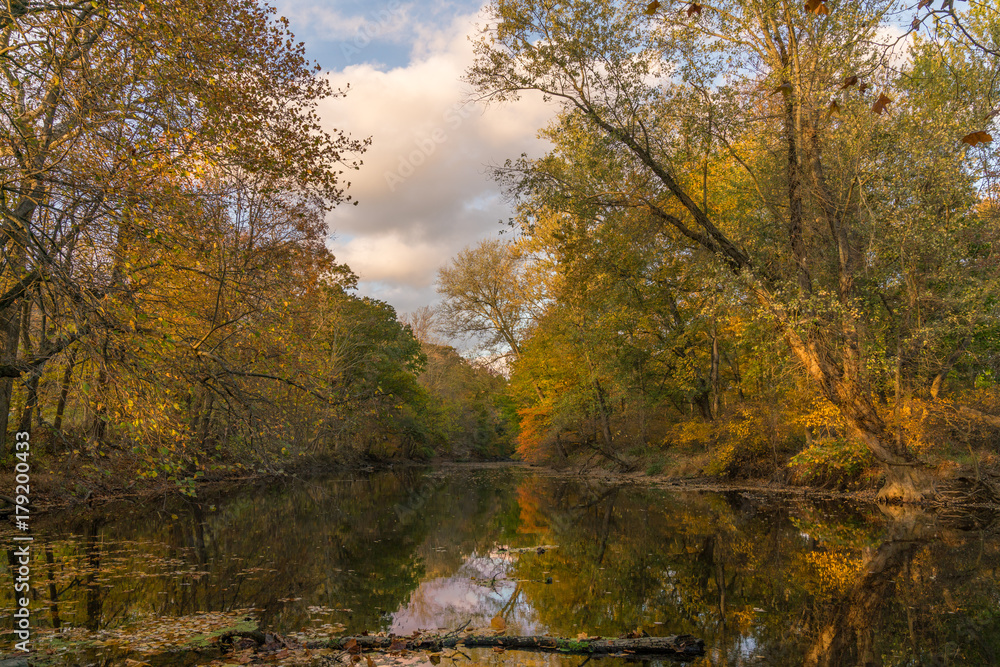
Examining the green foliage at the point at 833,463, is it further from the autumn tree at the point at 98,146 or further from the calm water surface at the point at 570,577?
the autumn tree at the point at 98,146

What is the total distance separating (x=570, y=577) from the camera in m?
8.51

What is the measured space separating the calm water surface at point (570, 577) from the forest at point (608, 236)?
1.68m

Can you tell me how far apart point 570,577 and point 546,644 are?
10.0 feet

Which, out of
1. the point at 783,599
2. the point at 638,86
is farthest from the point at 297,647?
the point at 638,86

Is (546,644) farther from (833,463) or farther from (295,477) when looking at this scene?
(833,463)

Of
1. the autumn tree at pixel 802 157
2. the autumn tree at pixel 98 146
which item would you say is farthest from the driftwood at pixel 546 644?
the autumn tree at pixel 802 157

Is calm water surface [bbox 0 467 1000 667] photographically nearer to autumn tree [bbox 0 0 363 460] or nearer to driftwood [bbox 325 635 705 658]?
driftwood [bbox 325 635 705 658]

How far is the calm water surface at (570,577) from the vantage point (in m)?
5.96

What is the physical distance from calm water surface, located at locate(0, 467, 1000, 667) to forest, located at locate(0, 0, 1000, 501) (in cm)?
168

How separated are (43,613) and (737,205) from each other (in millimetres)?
18639

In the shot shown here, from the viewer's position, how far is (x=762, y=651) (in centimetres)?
535

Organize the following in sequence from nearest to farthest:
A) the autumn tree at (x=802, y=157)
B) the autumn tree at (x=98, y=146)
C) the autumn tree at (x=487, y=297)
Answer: the autumn tree at (x=98, y=146), the autumn tree at (x=802, y=157), the autumn tree at (x=487, y=297)

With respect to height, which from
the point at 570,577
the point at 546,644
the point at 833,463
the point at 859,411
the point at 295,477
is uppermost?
the point at 859,411

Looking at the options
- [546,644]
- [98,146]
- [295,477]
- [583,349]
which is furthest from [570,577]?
[583,349]
